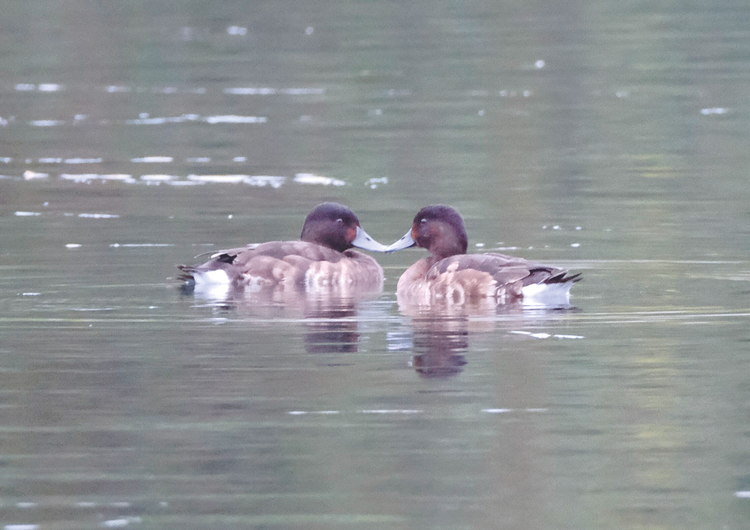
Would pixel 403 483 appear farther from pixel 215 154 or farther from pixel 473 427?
pixel 215 154

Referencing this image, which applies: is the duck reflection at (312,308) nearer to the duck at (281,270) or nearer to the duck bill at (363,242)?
the duck at (281,270)

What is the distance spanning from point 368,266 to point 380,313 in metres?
1.89

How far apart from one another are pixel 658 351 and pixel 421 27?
26719 mm

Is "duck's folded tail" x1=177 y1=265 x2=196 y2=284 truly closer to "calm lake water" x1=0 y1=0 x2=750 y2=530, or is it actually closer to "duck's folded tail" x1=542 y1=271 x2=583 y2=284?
"calm lake water" x1=0 y1=0 x2=750 y2=530

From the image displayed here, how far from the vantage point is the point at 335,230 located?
42.2ft

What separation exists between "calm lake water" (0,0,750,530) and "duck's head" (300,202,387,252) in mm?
699

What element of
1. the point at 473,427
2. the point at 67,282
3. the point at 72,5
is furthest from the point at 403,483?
the point at 72,5

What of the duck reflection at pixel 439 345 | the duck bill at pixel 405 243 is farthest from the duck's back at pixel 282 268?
the duck reflection at pixel 439 345

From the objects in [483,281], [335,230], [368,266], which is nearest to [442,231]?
[368,266]

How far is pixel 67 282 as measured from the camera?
11.2m

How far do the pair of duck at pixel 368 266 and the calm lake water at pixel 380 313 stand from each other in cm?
35

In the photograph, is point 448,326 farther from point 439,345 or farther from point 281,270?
point 281,270

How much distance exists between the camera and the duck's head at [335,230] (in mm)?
12805

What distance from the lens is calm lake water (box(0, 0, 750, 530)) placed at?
243 inches
